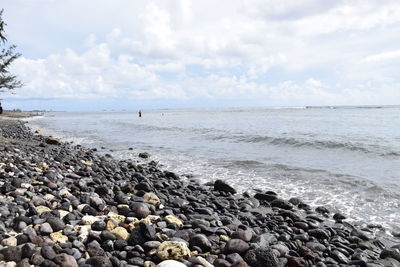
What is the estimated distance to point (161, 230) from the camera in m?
5.73

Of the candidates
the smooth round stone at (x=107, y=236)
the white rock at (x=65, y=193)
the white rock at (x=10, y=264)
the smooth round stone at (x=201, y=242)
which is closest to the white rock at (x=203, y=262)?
the smooth round stone at (x=201, y=242)

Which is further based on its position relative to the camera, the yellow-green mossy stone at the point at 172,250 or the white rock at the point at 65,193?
the white rock at the point at 65,193

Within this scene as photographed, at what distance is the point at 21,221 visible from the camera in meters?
5.34

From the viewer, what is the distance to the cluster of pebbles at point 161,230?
4.69m

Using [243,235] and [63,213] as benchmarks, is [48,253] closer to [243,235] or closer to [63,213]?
[63,213]

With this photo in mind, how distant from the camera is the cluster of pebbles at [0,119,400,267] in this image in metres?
4.69

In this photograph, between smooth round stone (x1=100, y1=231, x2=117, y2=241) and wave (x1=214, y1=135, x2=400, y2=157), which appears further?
wave (x1=214, y1=135, x2=400, y2=157)

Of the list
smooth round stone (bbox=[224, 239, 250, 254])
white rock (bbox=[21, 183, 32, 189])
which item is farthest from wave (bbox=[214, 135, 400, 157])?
white rock (bbox=[21, 183, 32, 189])

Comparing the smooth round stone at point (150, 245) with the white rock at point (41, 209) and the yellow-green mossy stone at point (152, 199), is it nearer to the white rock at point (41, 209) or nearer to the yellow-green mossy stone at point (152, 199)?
the white rock at point (41, 209)

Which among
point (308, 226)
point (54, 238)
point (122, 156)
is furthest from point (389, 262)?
point (122, 156)

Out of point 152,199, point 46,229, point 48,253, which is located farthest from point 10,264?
point 152,199

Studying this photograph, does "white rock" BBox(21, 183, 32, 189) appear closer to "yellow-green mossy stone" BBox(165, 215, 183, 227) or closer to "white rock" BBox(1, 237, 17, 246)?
"white rock" BBox(1, 237, 17, 246)

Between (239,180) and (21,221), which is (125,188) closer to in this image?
(21,221)

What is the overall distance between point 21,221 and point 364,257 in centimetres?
614
